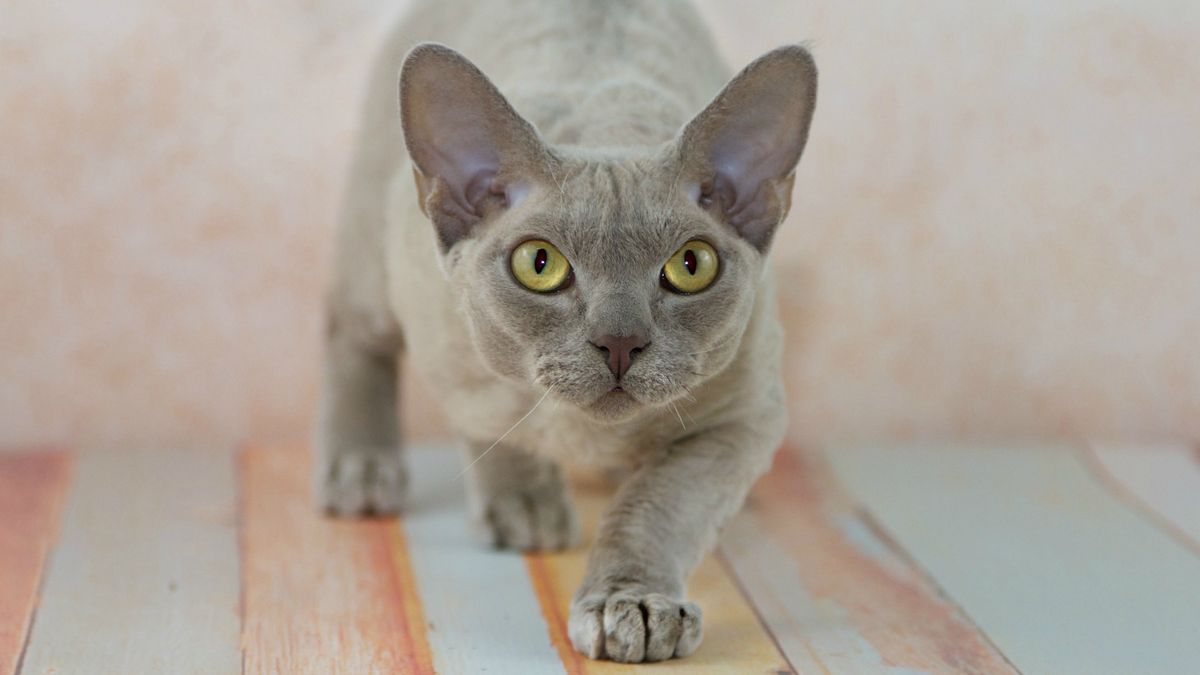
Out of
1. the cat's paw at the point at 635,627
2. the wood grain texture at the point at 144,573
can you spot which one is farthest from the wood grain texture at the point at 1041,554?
the wood grain texture at the point at 144,573

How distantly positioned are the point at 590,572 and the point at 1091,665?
1.82 feet

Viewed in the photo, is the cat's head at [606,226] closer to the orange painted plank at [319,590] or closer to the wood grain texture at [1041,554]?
the orange painted plank at [319,590]

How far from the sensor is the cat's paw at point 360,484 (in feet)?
7.29

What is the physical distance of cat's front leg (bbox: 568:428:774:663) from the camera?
162cm

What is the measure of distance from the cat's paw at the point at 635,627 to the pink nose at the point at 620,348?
0.80 feet

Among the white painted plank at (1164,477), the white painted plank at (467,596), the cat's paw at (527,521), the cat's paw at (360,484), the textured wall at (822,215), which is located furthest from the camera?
the textured wall at (822,215)

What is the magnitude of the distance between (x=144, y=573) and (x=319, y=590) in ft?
0.77

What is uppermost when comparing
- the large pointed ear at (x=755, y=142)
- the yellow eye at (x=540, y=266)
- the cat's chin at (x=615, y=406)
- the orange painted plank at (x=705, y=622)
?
the large pointed ear at (x=755, y=142)

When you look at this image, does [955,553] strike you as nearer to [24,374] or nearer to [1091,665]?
[1091,665]

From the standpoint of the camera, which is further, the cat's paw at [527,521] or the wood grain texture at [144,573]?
the cat's paw at [527,521]

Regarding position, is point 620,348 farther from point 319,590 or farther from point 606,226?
point 319,590

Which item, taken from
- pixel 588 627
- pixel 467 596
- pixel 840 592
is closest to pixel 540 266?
pixel 588 627

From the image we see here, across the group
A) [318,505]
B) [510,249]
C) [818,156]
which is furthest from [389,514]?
[818,156]

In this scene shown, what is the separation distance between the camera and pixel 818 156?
104 inches
